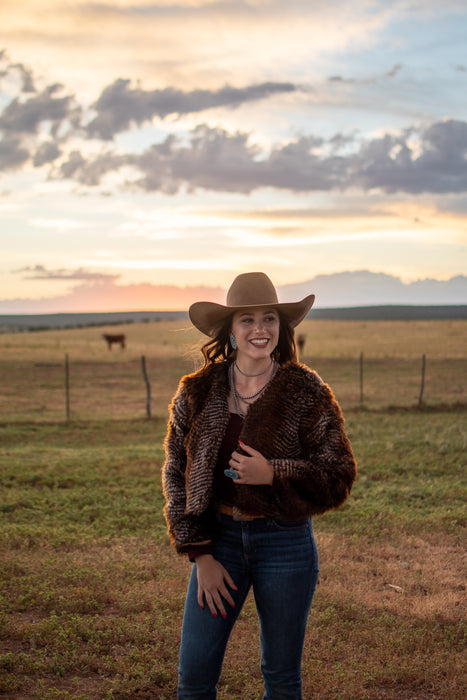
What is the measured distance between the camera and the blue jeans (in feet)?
8.41

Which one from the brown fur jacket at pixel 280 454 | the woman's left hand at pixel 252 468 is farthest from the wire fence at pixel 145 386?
the woman's left hand at pixel 252 468

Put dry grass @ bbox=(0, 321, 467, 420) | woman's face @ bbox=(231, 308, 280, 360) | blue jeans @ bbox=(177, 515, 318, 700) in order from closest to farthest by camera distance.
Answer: blue jeans @ bbox=(177, 515, 318, 700)
woman's face @ bbox=(231, 308, 280, 360)
dry grass @ bbox=(0, 321, 467, 420)

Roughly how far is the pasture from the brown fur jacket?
659 mm

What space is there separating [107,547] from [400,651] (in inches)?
131

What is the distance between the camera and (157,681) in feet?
13.1

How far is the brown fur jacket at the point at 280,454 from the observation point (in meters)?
2.65

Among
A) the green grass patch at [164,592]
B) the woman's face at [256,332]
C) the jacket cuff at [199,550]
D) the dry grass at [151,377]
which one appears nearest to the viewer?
the jacket cuff at [199,550]

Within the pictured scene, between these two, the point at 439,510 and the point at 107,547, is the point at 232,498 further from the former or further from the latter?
the point at 439,510

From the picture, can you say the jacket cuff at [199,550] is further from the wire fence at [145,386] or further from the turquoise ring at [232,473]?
the wire fence at [145,386]

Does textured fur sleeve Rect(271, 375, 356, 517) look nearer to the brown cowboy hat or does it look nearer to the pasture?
the brown cowboy hat

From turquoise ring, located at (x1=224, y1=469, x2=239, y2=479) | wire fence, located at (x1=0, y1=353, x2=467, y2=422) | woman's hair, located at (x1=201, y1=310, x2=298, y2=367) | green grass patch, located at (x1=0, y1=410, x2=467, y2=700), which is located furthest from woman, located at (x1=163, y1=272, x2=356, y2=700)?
wire fence, located at (x1=0, y1=353, x2=467, y2=422)

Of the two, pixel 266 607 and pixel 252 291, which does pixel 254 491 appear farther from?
pixel 252 291

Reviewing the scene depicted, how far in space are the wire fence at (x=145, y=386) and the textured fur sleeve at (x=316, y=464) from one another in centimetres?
1225

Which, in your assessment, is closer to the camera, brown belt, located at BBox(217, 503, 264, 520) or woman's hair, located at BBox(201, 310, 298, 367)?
brown belt, located at BBox(217, 503, 264, 520)
